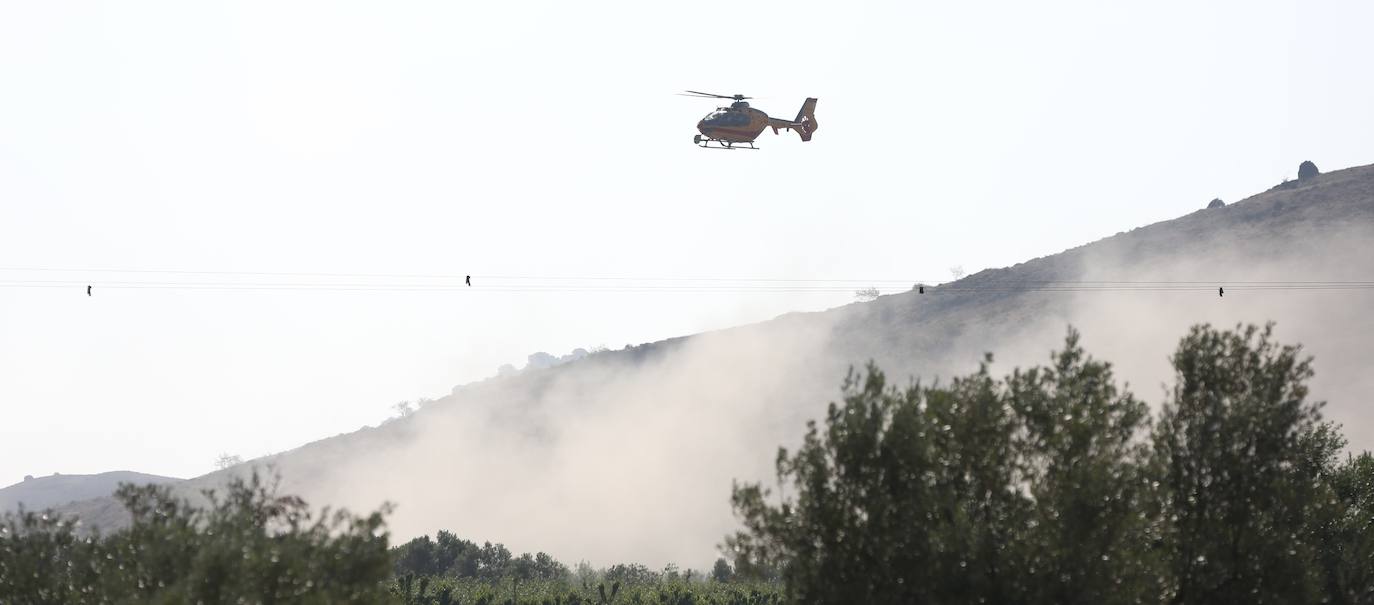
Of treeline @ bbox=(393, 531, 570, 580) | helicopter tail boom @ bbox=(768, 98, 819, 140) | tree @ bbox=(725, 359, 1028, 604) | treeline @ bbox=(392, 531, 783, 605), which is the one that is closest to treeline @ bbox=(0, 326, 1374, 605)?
tree @ bbox=(725, 359, 1028, 604)

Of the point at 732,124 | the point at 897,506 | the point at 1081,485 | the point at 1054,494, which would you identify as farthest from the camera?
the point at 732,124

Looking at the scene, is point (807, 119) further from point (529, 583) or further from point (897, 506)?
point (897, 506)

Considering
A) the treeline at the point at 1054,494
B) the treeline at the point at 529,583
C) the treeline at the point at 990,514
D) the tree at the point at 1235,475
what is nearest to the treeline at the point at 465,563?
the treeline at the point at 529,583

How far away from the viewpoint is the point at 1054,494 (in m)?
31.5

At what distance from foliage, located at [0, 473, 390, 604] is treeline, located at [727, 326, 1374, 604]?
31.6 feet

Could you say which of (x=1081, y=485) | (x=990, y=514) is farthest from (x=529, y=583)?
(x=1081, y=485)

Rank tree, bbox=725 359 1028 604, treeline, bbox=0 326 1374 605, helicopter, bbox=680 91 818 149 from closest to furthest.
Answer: treeline, bbox=0 326 1374 605 → tree, bbox=725 359 1028 604 → helicopter, bbox=680 91 818 149

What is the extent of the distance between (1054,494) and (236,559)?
18.5 metres

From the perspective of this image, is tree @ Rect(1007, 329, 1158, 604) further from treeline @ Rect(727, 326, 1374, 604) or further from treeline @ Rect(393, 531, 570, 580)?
treeline @ Rect(393, 531, 570, 580)

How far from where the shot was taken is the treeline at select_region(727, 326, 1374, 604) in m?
30.5

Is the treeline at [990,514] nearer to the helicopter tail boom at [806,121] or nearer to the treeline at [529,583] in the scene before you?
the treeline at [529,583]

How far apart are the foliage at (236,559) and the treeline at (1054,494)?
379 inches

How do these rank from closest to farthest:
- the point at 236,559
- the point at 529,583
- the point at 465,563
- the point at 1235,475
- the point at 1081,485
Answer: the point at 236,559, the point at 1081,485, the point at 1235,475, the point at 529,583, the point at 465,563

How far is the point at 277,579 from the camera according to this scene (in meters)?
27.4
